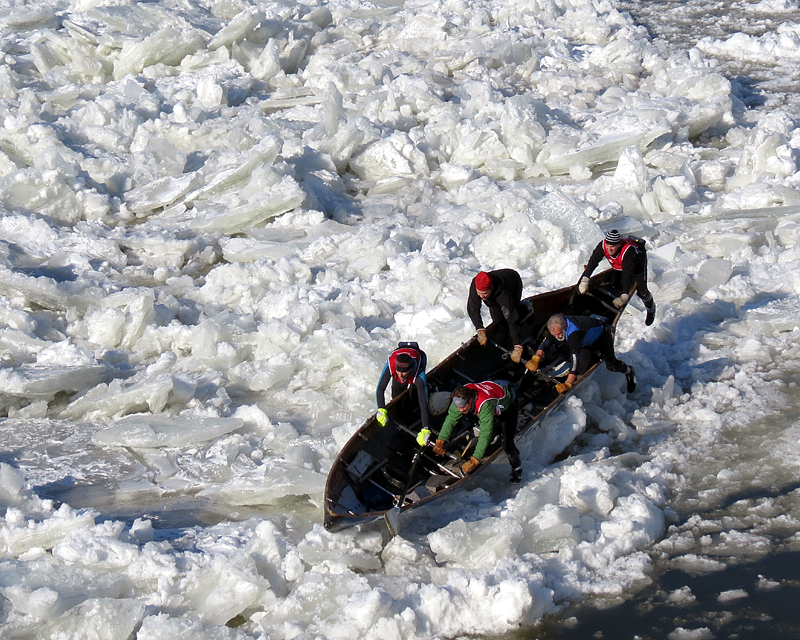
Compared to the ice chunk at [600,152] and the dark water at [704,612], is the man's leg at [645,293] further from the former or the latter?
the ice chunk at [600,152]

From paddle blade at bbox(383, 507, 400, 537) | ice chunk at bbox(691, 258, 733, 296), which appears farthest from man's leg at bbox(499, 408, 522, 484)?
ice chunk at bbox(691, 258, 733, 296)

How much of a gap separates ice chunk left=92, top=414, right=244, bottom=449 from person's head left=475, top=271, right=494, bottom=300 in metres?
2.92

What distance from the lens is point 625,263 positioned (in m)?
9.19

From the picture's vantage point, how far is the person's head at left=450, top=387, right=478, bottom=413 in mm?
7031

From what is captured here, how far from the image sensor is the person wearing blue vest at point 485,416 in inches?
278

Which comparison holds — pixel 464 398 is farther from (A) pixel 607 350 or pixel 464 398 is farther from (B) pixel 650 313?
(B) pixel 650 313

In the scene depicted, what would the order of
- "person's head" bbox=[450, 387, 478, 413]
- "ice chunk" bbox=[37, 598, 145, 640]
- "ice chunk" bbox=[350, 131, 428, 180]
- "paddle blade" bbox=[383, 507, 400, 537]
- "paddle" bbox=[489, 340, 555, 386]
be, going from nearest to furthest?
1. "ice chunk" bbox=[37, 598, 145, 640]
2. "paddle blade" bbox=[383, 507, 400, 537]
3. "person's head" bbox=[450, 387, 478, 413]
4. "paddle" bbox=[489, 340, 555, 386]
5. "ice chunk" bbox=[350, 131, 428, 180]

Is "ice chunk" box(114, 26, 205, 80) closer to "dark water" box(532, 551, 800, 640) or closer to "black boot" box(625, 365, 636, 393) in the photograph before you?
"black boot" box(625, 365, 636, 393)

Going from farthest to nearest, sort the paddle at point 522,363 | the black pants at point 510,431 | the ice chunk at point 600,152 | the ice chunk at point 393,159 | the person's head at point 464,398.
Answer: the ice chunk at point 393,159
the ice chunk at point 600,152
the paddle at point 522,363
the black pants at point 510,431
the person's head at point 464,398

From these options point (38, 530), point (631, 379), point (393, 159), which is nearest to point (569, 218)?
point (631, 379)

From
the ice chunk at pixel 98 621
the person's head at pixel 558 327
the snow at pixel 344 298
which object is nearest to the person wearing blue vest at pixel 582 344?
the person's head at pixel 558 327

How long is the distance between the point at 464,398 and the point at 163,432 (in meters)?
3.21

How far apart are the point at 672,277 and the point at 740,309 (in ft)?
3.16

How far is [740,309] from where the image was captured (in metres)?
10.4
